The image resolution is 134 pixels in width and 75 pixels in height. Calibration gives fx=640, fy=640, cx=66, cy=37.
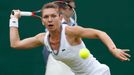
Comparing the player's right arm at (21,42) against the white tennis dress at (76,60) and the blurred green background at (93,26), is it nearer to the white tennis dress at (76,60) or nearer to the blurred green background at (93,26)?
the white tennis dress at (76,60)

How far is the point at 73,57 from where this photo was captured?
6.34 m

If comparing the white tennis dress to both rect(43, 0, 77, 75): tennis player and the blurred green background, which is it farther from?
the blurred green background

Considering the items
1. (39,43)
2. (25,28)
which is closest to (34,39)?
(39,43)

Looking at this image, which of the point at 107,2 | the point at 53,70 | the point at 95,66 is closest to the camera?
the point at 95,66

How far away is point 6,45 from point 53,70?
48.8 inches

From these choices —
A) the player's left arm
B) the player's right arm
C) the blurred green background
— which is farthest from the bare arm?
the blurred green background

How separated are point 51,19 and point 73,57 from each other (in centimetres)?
45

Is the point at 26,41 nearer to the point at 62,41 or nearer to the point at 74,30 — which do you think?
the point at 62,41

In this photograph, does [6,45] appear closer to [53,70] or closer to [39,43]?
[53,70]

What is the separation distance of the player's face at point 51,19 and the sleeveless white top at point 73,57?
0.35 ft

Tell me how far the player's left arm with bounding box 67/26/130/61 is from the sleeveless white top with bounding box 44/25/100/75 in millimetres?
217

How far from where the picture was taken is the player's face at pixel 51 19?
6199mm

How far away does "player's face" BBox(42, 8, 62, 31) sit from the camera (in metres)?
6.20

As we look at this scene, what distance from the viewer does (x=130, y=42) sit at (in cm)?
836
